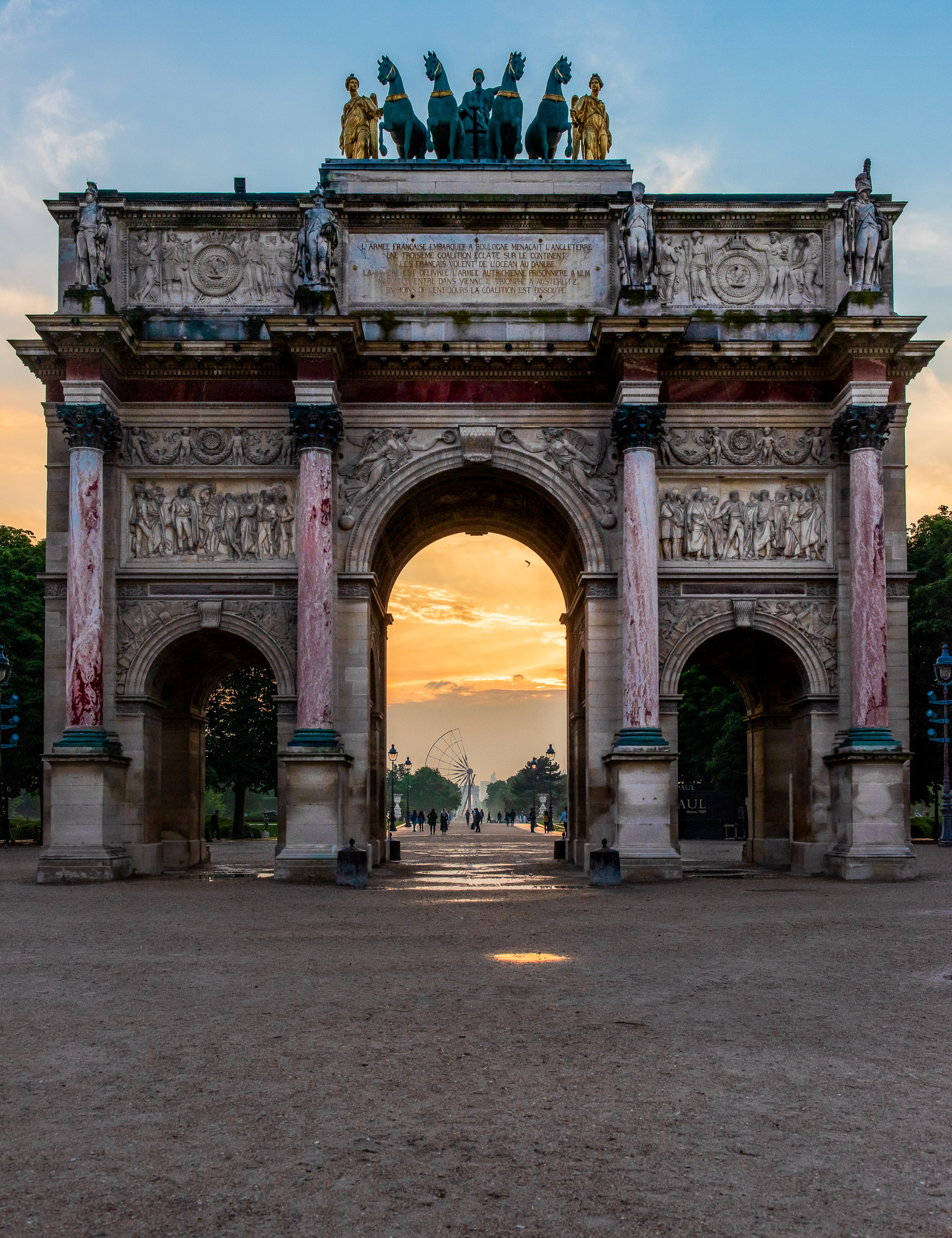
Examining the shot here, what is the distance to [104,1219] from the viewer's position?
6.40 metres

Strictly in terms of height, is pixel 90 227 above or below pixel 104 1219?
above

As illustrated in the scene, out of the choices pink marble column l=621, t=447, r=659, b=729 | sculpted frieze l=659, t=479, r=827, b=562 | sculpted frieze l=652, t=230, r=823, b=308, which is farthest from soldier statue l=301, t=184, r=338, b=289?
sculpted frieze l=659, t=479, r=827, b=562

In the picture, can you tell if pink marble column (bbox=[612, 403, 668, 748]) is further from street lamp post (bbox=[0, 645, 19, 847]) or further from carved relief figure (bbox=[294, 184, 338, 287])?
street lamp post (bbox=[0, 645, 19, 847])

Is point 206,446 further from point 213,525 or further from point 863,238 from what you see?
point 863,238

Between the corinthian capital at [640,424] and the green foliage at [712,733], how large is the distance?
95.6 ft

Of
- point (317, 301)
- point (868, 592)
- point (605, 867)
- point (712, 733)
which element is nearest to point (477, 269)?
point (317, 301)

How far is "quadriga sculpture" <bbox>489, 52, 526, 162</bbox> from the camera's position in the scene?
33188mm

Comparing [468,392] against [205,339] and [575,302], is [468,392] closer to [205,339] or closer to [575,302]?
Answer: [575,302]

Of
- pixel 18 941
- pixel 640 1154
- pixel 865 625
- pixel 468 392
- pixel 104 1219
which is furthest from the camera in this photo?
pixel 468 392

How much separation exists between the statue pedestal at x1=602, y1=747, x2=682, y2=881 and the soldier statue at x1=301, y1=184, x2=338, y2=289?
502 inches

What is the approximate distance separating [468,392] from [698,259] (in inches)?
255

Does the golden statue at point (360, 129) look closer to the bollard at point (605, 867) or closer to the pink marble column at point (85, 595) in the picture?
the pink marble column at point (85, 595)

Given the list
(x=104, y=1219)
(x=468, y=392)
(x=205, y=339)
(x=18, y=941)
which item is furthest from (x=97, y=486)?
(x=104, y=1219)

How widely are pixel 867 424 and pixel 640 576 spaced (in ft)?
20.7
